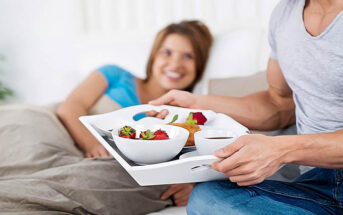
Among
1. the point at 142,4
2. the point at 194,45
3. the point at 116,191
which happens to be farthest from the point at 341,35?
the point at 142,4

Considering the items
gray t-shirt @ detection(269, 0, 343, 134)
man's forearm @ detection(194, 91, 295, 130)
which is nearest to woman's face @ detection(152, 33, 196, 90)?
man's forearm @ detection(194, 91, 295, 130)

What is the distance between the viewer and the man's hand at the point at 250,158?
2.84ft

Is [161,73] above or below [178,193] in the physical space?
above

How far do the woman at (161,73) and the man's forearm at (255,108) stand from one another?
0.65 m

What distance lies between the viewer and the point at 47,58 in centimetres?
321

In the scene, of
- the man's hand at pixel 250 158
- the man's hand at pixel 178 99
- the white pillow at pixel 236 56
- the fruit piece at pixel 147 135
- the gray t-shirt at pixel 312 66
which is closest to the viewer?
the man's hand at pixel 250 158

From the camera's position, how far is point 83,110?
1927 millimetres

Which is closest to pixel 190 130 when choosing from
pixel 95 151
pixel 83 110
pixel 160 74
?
pixel 95 151

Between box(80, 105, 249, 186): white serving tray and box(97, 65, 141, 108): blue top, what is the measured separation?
0.75 meters

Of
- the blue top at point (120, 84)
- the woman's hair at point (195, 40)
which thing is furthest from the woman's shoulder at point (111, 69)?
the woman's hair at point (195, 40)

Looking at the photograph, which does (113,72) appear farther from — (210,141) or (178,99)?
(210,141)

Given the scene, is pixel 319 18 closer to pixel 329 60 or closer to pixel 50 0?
pixel 329 60

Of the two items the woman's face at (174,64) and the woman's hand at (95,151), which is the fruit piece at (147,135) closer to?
the woman's hand at (95,151)

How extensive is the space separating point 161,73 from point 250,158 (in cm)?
129
